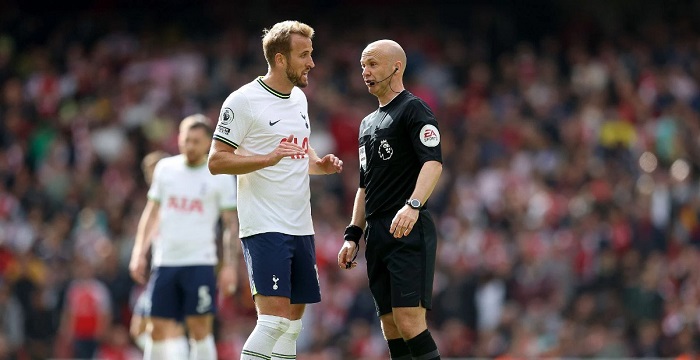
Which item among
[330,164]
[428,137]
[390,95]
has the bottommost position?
[330,164]

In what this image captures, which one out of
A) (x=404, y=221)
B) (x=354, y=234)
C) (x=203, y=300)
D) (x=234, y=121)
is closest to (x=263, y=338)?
(x=354, y=234)

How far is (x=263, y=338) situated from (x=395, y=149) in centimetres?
154

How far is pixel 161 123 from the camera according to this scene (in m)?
20.6

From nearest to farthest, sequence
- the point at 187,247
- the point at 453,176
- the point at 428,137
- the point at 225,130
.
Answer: the point at 428,137 → the point at 225,130 → the point at 187,247 → the point at 453,176

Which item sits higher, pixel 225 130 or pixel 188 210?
pixel 225 130

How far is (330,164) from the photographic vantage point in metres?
8.48

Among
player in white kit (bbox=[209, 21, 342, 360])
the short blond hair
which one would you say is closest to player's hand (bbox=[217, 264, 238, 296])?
player in white kit (bbox=[209, 21, 342, 360])

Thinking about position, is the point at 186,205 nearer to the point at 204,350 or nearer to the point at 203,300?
the point at 203,300

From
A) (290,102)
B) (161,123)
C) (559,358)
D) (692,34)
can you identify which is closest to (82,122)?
(161,123)

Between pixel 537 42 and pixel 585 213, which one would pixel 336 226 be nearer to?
pixel 585 213

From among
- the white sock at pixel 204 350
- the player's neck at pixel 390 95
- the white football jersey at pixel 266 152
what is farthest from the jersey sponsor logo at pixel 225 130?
the white sock at pixel 204 350

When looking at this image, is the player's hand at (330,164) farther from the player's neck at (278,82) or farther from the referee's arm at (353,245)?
the player's neck at (278,82)

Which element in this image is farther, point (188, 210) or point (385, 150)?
point (188, 210)

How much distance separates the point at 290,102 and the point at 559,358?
8.66 m
